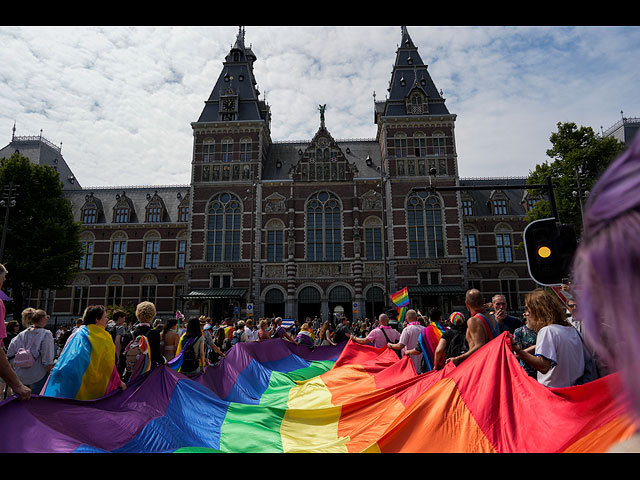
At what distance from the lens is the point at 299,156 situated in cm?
3797

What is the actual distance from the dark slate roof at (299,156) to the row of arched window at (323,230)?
148 inches

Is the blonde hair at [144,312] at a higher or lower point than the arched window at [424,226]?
lower

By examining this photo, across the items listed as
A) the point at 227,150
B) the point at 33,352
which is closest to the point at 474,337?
the point at 33,352

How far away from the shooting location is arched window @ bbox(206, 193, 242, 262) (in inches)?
1315

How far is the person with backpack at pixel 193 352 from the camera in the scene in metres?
7.26

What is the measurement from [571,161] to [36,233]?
3446 centimetres

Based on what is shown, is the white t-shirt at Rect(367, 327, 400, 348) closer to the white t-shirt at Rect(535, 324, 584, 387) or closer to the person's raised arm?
the person's raised arm

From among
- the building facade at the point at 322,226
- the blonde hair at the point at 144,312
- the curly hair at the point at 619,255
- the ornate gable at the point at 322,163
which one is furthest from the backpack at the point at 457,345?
the ornate gable at the point at 322,163

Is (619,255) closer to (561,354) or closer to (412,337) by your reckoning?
(561,354)

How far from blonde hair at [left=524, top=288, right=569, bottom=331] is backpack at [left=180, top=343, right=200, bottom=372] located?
5566 millimetres

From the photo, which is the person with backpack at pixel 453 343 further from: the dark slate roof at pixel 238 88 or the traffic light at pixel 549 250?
the dark slate roof at pixel 238 88
